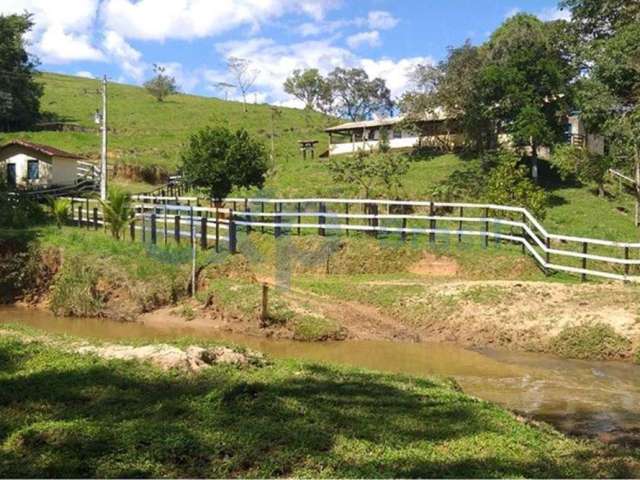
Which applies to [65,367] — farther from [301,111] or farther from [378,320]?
[301,111]

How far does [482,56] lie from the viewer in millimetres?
42094

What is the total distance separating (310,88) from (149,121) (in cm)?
3184

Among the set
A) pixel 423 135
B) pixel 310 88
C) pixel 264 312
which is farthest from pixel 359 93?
pixel 264 312

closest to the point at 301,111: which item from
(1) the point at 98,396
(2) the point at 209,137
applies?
(2) the point at 209,137

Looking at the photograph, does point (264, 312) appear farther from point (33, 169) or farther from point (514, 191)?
point (33, 169)

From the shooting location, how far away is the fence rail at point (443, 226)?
61.3 ft

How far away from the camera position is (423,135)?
47.1 meters

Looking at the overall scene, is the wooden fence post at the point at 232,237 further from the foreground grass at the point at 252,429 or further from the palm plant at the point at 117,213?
the foreground grass at the point at 252,429

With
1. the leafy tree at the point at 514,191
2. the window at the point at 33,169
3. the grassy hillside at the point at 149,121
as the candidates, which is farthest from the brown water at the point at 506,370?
the grassy hillside at the point at 149,121

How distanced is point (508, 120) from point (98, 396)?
Answer: 33.2 metres

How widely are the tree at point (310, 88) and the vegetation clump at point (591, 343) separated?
254 feet

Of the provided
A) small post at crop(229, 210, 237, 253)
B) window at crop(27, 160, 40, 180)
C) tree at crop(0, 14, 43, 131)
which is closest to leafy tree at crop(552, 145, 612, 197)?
small post at crop(229, 210, 237, 253)

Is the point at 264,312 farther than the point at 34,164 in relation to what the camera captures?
No

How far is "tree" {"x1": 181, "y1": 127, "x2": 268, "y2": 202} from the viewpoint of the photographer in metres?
27.9
